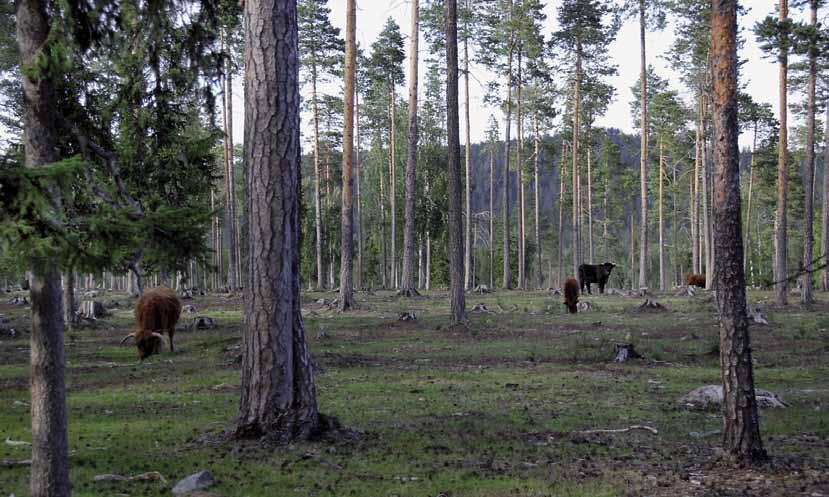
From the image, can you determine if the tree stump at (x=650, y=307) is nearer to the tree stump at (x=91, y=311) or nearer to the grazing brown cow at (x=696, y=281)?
the grazing brown cow at (x=696, y=281)

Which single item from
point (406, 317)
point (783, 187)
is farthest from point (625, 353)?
point (783, 187)

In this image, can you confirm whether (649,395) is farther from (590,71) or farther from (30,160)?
(590,71)

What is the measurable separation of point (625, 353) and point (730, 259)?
8247 mm

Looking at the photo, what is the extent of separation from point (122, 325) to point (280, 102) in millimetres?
18571

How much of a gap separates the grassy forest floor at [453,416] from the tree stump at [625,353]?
199 mm

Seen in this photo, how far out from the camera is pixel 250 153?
8.09m

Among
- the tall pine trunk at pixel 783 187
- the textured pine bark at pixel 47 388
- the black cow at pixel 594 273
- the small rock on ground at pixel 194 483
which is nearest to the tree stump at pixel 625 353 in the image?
the small rock on ground at pixel 194 483

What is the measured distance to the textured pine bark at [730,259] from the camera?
720cm

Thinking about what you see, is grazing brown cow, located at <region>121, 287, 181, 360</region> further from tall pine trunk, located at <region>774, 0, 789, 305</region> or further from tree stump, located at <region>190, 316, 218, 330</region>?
tall pine trunk, located at <region>774, 0, 789, 305</region>

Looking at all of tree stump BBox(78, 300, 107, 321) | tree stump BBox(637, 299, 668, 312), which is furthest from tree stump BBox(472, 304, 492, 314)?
tree stump BBox(78, 300, 107, 321)

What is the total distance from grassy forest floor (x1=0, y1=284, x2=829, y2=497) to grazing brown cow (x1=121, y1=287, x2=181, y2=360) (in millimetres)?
382

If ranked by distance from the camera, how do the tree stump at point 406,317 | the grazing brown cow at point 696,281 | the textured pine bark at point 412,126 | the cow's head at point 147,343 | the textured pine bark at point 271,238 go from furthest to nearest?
the grazing brown cow at point 696,281
the textured pine bark at point 412,126
the tree stump at point 406,317
the cow's head at point 147,343
the textured pine bark at point 271,238

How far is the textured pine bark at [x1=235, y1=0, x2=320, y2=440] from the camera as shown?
7.97m

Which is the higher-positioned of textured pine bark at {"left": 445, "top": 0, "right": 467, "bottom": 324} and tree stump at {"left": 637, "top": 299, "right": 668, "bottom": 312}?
textured pine bark at {"left": 445, "top": 0, "right": 467, "bottom": 324}
